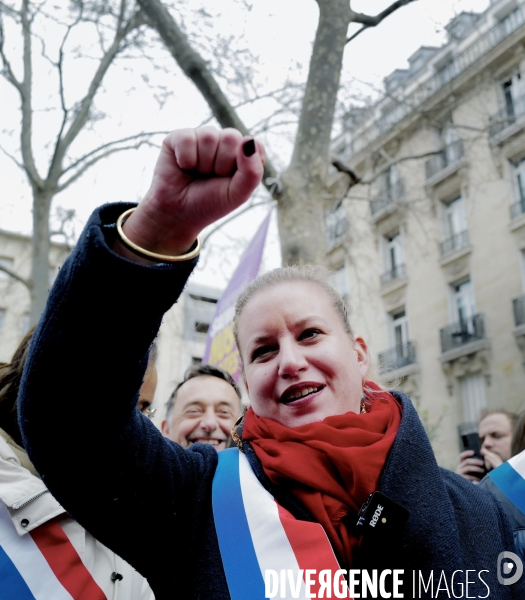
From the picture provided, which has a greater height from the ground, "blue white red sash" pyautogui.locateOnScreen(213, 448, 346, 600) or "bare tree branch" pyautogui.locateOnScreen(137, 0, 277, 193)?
"bare tree branch" pyautogui.locateOnScreen(137, 0, 277, 193)

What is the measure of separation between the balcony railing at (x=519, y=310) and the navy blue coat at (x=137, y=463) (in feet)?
51.5

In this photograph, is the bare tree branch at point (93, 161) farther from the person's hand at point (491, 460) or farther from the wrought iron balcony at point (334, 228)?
the person's hand at point (491, 460)

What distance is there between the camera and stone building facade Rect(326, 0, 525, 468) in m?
16.5

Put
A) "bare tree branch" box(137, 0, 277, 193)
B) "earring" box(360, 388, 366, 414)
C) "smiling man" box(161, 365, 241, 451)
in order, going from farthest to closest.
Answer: "bare tree branch" box(137, 0, 277, 193) < "smiling man" box(161, 365, 241, 451) < "earring" box(360, 388, 366, 414)

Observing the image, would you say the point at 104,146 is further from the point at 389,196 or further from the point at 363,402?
the point at 363,402

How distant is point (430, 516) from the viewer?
133 cm

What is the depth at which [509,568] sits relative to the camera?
142 cm

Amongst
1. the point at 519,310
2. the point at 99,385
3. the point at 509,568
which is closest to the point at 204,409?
the point at 509,568

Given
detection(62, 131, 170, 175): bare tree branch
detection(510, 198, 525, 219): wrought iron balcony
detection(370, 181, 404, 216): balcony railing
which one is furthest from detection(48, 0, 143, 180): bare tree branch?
detection(510, 198, 525, 219): wrought iron balcony

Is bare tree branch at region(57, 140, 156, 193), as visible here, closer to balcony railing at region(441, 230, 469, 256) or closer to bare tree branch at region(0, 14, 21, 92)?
bare tree branch at region(0, 14, 21, 92)

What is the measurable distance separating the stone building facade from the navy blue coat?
45.6 ft

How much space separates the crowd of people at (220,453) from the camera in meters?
1.08

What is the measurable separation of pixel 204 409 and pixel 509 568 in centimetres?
188

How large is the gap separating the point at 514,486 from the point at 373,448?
598 millimetres
